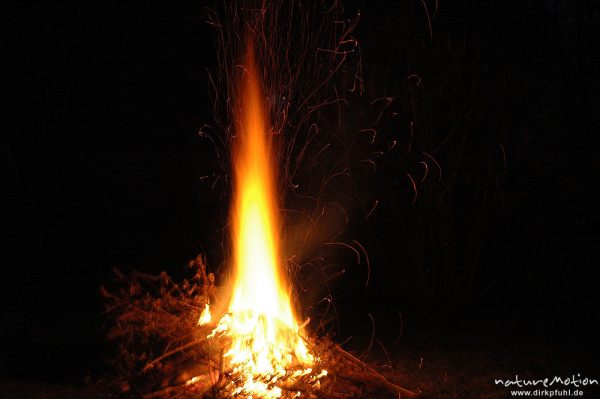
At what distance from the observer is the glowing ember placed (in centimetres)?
487

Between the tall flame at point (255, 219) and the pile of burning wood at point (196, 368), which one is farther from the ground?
the tall flame at point (255, 219)

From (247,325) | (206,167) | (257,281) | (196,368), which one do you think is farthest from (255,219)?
(206,167)

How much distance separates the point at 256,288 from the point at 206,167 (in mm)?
3749

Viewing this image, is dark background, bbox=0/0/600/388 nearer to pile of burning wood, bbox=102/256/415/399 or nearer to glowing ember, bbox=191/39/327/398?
pile of burning wood, bbox=102/256/415/399

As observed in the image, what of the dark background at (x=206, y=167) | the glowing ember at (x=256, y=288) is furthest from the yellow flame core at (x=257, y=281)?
the dark background at (x=206, y=167)

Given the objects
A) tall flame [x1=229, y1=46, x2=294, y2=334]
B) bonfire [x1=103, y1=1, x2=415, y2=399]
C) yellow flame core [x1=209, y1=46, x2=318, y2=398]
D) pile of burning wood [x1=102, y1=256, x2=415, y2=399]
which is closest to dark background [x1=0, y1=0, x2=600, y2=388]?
pile of burning wood [x1=102, y1=256, x2=415, y2=399]

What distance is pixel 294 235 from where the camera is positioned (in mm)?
7879

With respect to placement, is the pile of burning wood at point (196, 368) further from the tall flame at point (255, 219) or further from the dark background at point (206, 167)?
the dark background at point (206, 167)

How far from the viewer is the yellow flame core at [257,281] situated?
4922 millimetres

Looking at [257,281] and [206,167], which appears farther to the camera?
[206,167]

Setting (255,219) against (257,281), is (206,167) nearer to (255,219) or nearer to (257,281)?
(255,219)

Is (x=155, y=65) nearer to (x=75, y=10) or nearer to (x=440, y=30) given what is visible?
(x=75, y=10)

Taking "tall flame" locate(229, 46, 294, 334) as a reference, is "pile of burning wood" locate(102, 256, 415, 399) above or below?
below

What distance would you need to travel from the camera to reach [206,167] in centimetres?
881
